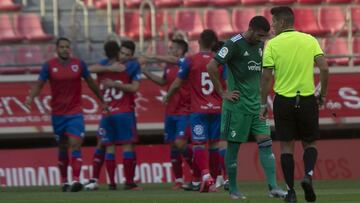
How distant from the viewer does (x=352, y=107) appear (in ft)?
59.4

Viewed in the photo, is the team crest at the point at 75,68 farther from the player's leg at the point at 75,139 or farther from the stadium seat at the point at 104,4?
the stadium seat at the point at 104,4

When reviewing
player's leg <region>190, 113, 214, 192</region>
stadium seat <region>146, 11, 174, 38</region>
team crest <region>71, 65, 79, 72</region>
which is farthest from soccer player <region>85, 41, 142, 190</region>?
stadium seat <region>146, 11, 174, 38</region>

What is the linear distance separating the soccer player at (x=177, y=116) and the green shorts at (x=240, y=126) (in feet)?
11.5

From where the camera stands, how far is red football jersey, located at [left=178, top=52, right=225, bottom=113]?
43.7ft

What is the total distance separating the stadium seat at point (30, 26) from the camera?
67.9ft

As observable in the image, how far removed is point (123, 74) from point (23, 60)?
4611mm

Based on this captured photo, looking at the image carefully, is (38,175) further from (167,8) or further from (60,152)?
(167,8)

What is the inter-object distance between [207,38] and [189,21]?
8.09 meters

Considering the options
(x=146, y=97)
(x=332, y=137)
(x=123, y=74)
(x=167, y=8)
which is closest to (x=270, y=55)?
(x=123, y=74)

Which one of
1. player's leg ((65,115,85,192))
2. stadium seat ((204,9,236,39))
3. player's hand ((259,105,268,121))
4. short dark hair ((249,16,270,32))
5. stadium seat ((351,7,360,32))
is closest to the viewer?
player's hand ((259,105,268,121))

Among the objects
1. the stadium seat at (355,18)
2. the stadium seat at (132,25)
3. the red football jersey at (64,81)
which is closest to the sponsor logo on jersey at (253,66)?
the red football jersey at (64,81)

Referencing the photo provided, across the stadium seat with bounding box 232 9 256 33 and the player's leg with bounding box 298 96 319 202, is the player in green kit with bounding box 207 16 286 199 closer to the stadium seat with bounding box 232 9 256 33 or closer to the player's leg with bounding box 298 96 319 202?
the player's leg with bounding box 298 96 319 202

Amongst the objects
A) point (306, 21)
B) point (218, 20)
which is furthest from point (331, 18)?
point (218, 20)

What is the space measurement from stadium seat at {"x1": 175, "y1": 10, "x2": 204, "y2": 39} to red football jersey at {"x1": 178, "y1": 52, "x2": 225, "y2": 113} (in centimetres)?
741
